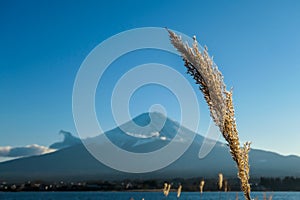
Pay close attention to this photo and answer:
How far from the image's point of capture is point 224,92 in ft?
10.2

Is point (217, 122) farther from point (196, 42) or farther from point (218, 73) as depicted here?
point (196, 42)

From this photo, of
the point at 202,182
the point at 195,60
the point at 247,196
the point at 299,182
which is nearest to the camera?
the point at 247,196

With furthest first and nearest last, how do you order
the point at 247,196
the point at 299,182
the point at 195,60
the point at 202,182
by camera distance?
the point at 299,182 → the point at 202,182 → the point at 195,60 → the point at 247,196

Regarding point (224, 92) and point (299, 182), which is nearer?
point (224, 92)

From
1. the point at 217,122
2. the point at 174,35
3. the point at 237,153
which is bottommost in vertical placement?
the point at 237,153

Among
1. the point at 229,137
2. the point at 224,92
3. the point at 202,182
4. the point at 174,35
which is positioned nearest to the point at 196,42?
the point at 174,35

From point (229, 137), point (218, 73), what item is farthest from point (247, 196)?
point (218, 73)

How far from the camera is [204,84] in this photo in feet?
10.5

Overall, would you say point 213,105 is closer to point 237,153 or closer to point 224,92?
point 224,92

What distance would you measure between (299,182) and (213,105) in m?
204

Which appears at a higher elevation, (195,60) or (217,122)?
(195,60)

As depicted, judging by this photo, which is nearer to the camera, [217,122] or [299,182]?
[217,122]

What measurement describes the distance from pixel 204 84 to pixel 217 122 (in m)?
0.30

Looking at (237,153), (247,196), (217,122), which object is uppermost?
(217,122)
